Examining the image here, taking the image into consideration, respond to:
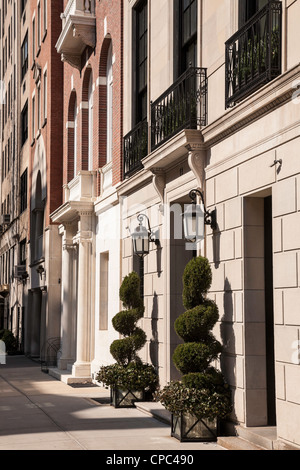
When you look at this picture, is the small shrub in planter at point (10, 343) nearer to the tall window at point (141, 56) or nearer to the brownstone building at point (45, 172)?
the brownstone building at point (45, 172)

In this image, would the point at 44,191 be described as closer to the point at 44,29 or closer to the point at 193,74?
the point at 44,29

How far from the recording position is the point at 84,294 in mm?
21219

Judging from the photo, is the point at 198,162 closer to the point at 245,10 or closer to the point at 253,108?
the point at 253,108

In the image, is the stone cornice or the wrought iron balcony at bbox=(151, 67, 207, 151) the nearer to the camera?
the stone cornice

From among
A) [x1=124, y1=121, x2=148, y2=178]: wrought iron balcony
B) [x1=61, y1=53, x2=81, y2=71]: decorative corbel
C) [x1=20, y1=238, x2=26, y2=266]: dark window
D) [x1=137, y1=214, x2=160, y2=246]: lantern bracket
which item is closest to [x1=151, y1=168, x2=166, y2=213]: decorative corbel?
[x1=137, y1=214, x2=160, y2=246]: lantern bracket

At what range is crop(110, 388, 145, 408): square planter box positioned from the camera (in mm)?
14969

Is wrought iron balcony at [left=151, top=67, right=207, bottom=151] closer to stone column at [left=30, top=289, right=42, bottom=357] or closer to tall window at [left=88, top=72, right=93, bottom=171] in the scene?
tall window at [left=88, top=72, right=93, bottom=171]

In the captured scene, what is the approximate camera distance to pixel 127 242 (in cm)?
1767

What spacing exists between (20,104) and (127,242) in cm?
2265

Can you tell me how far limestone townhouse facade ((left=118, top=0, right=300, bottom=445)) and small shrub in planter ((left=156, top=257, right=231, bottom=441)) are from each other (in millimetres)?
258

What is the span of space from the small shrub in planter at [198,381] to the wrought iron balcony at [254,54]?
2.97 metres

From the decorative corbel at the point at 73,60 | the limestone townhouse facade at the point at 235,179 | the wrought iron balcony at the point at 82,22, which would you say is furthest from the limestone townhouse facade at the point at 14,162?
the limestone townhouse facade at the point at 235,179

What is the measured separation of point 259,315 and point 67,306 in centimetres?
1366

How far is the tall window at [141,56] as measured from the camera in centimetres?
1694
